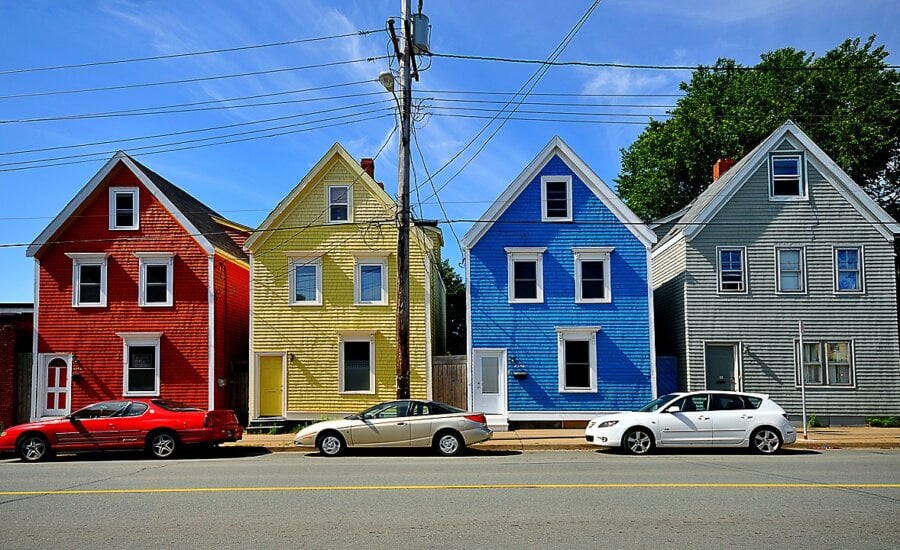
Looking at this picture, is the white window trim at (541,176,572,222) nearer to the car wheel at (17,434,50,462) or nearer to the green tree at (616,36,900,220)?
the green tree at (616,36,900,220)

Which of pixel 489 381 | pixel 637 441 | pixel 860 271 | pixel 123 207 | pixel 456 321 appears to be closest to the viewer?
pixel 637 441

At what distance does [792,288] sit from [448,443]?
13206 millimetres

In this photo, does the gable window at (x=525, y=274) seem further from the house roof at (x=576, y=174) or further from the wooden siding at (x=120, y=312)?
the wooden siding at (x=120, y=312)

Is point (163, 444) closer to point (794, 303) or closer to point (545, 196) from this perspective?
point (545, 196)

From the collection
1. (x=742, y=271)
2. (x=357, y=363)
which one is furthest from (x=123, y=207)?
(x=742, y=271)

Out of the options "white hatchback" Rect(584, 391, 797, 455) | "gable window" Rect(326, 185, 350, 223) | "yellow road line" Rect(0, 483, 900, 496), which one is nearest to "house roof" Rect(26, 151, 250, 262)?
"gable window" Rect(326, 185, 350, 223)

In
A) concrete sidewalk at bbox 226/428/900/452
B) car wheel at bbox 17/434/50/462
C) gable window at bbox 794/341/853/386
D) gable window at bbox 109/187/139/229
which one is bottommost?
concrete sidewalk at bbox 226/428/900/452

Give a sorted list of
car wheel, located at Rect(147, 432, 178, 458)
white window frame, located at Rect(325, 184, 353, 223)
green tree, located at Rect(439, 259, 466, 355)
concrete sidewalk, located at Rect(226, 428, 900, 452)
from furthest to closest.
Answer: green tree, located at Rect(439, 259, 466, 355) < white window frame, located at Rect(325, 184, 353, 223) < concrete sidewalk, located at Rect(226, 428, 900, 452) < car wheel, located at Rect(147, 432, 178, 458)

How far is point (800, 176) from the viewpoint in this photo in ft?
79.8

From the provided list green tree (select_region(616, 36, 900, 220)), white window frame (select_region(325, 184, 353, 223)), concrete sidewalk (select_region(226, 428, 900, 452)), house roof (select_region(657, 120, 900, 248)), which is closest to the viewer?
concrete sidewalk (select_region(226, 428, 900, 452))

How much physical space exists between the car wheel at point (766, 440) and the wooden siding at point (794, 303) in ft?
21.6

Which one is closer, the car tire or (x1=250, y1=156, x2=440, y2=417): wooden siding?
the car tire

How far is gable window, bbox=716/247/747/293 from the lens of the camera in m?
24.0

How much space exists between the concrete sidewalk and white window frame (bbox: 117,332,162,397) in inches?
159
